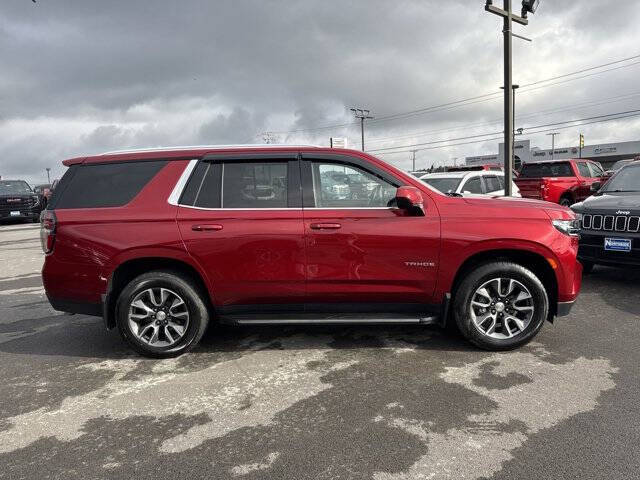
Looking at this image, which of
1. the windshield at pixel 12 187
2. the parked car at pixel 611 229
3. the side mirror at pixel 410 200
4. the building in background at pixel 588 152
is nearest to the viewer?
the side mirror at pixel 410 200

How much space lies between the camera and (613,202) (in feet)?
21.6

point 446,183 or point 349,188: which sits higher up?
point 446,183

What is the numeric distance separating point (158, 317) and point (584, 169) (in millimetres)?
14605

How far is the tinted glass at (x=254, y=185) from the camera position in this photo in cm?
408

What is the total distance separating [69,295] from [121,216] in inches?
34.6

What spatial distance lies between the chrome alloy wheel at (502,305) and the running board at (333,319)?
387mm

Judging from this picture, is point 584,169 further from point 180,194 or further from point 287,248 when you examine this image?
point 180,194

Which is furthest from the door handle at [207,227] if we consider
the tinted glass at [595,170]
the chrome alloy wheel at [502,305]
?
the tinted glass at [595,170]

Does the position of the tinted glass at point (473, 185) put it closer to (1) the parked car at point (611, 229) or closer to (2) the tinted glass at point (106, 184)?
(1) the parked car at point (611, 229)

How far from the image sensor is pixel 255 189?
4102 mm

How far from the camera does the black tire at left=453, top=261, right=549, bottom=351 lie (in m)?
4.03

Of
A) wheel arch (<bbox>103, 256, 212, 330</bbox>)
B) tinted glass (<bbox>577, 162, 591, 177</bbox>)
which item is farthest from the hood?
tinted glass (<bbox>577, 162, 591, 177</bbox>)

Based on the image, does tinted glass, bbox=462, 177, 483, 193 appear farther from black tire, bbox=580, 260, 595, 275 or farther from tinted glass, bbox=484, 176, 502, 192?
black tire, bbox=580, 260, 595, 275

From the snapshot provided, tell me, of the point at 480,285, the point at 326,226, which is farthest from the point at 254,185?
the point at 480,285
